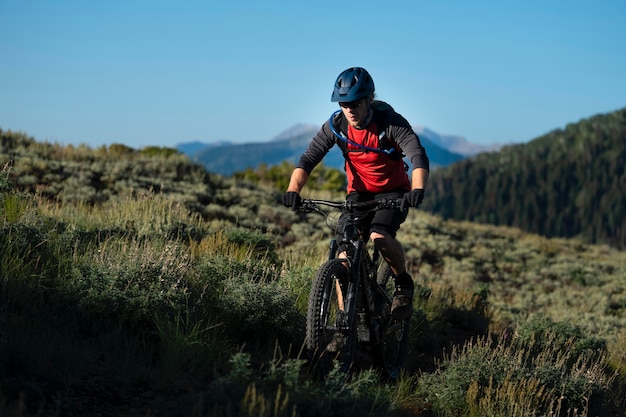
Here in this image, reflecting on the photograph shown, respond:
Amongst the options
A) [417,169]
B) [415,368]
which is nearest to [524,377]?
[415,368]

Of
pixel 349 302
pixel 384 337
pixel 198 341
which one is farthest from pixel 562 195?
pixel 198 341

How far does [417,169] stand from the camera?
638 cm

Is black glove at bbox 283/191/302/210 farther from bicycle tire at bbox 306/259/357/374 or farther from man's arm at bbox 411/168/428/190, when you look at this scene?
man's arm at bbox 411/168/428/190

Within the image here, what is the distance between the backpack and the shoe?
1.24m

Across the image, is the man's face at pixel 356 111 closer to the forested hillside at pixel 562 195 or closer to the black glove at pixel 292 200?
the black glove at pixel 292 200

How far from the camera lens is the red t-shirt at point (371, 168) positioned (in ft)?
21.7

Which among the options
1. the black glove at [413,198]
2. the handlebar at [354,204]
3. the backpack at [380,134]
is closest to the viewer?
the black glove at [413,198]

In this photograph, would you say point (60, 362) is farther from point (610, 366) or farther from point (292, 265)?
point (610, 366)

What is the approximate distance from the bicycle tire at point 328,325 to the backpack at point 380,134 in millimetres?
1114

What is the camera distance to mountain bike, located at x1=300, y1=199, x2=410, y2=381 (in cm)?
584

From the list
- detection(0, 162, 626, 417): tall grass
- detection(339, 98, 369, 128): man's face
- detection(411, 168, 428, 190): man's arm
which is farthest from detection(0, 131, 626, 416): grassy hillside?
detection(339, 98, 369, 128): man's face

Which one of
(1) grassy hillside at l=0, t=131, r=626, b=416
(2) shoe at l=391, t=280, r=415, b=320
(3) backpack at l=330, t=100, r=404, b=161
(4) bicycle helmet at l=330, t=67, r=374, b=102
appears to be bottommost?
(1) grassy hillside at l=0, t=131, r=626, b=416

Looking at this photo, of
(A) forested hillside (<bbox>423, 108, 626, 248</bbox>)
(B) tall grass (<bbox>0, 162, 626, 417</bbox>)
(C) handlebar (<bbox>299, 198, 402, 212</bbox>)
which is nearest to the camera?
(B) tall grass (<bbox>0, 162, 626, 417</bbox>)

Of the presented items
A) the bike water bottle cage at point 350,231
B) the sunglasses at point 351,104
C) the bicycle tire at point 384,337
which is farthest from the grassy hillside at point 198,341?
the sunglasses at point 351,104
